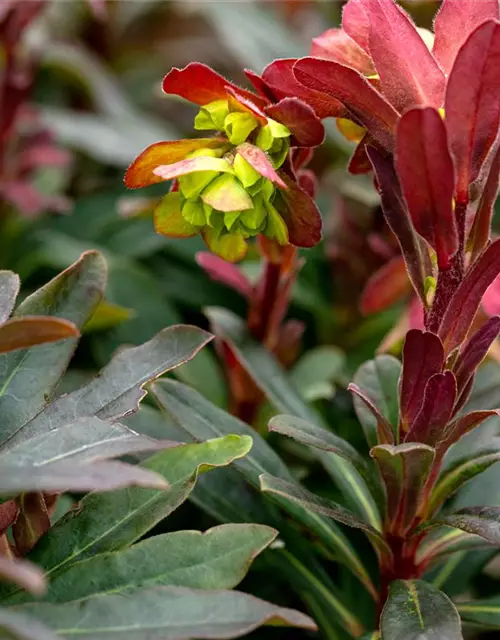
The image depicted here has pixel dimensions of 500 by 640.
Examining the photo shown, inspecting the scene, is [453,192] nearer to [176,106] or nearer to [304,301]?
[304,301]

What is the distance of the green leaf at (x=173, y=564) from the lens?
0.57m

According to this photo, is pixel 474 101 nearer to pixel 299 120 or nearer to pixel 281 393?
pixel 299 120

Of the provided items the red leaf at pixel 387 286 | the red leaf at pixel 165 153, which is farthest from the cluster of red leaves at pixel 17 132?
the red leaf at pixel 165 153

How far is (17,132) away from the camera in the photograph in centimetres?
140

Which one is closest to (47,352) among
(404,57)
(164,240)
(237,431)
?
(237,431)

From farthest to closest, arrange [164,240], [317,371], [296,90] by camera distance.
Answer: [164,240], [317,371], [296,90]

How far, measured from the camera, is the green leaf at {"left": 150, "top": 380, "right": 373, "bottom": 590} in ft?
2.39

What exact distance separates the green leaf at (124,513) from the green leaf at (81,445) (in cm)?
7

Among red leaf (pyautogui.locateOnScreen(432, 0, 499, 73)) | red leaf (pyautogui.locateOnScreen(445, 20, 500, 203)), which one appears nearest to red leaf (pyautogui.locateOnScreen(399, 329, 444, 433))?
red leaf (pyautogui.locateOnScreen(445, 20, 500, 203))

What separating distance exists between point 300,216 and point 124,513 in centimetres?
28

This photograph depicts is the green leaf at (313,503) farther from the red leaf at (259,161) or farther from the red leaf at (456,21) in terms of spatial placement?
the red leaf at (456,21)

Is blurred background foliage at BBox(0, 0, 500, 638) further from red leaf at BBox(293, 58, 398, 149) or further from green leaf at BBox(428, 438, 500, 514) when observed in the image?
red leaf at BBox(293, 58, 398, 149)

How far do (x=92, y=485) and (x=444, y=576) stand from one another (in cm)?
48

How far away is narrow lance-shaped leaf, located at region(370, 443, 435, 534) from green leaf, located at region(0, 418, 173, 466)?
0.19 metres
